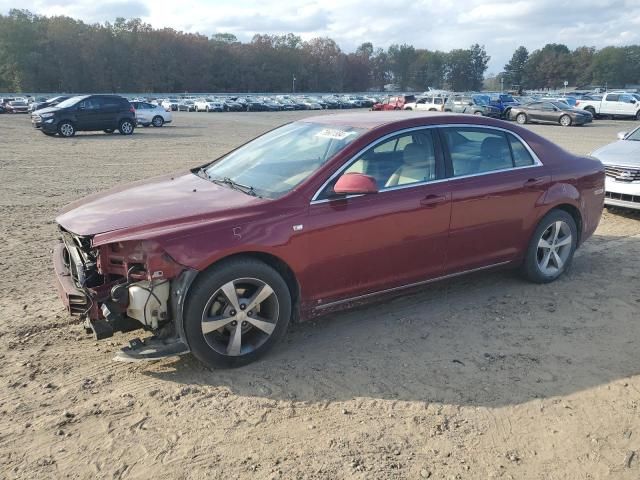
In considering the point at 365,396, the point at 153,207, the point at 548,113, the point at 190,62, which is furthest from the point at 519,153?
the point at 190,62

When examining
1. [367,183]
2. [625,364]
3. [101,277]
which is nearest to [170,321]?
[101,277]

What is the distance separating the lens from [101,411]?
3385mm

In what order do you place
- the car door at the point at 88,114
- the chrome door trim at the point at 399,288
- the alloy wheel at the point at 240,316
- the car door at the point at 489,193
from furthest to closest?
the car door at the point at 88,114
the car door at the point at 489,193
the chrome door trim at the point at 399,288
the alloy wheel at the point at 240,316

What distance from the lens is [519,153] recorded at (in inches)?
206

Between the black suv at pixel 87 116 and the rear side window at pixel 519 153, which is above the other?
the rear side window at pixel 519 153

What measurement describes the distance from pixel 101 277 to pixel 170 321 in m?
0.54

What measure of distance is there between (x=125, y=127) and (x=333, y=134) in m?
21.8

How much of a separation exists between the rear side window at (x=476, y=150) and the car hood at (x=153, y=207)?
1.82 m

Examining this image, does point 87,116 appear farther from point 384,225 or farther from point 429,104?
point 429,104

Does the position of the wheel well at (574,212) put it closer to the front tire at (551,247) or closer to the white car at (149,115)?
the front tire at (551,247)

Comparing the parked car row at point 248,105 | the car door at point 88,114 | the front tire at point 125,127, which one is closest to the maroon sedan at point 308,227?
the car door at point 88,114

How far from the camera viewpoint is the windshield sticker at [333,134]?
4482mm

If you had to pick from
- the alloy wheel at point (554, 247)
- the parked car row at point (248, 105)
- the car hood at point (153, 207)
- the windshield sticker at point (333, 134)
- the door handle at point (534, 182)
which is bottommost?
the parked car row at point (248, 105)

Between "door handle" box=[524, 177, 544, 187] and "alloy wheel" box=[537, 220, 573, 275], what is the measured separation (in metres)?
0.47
